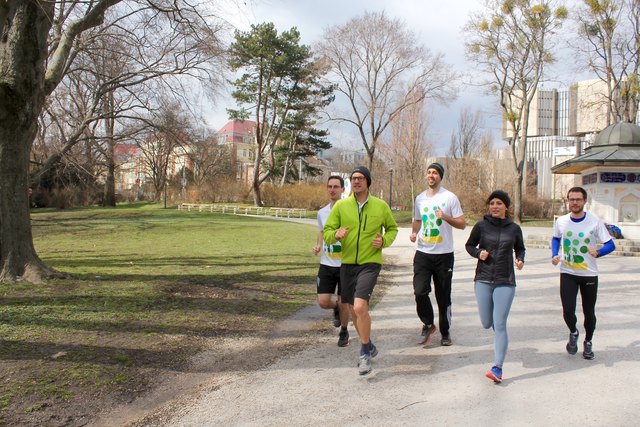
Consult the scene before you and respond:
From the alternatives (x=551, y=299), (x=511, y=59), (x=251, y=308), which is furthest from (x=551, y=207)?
(x=251, y=308)

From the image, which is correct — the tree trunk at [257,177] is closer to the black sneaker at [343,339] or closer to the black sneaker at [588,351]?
the black sneaker at [343,339]

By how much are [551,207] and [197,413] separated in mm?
42030

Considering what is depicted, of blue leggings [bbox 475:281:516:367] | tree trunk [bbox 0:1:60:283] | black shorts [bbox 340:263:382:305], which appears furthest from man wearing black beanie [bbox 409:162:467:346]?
tree trunk [bbox 0:1:60:283]

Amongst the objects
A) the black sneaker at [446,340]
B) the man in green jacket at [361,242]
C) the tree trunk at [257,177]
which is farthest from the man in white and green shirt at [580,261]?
the tree trunk at [257,177]

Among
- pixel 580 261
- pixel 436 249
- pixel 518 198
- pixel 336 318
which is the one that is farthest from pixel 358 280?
pixel 518 198

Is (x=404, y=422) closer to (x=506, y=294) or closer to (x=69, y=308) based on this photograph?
(x=506, y=294)

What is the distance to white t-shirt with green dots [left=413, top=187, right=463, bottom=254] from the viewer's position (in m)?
5.41

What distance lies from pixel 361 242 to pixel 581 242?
2313mm

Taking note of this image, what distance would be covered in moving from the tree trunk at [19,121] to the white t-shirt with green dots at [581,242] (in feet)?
24.8

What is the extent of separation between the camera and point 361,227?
15.4 feet

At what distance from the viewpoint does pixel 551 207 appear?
40875 mm

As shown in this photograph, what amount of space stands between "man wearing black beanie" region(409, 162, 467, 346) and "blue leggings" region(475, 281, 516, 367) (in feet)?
2.30

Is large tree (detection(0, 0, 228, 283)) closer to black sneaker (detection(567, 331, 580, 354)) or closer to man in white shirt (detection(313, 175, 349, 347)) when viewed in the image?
man in white shirt (detection(313, 175, 349, 347))

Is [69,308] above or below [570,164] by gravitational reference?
below
